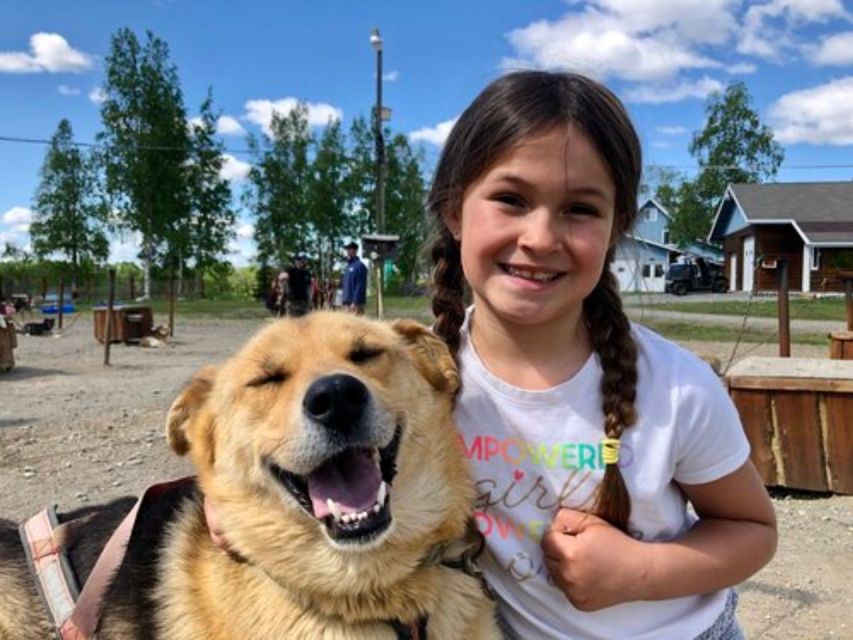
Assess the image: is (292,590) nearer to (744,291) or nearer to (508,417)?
(508,417)

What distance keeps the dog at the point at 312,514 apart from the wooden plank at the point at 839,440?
13.9 ft

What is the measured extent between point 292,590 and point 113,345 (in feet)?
55.2

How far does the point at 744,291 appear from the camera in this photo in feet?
142

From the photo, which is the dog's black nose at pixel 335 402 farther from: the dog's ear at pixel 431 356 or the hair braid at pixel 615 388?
the hair braid at pixel 615 388

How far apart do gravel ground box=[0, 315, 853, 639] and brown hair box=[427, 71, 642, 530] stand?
2.12 m

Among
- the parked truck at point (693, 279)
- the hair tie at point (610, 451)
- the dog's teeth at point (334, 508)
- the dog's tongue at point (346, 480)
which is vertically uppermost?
the parked truck at point (693, 279)

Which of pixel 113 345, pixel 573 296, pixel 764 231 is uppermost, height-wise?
pixel 764 231

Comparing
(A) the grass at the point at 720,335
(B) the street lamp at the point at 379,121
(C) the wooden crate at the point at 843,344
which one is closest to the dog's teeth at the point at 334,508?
(C) the wooden crate at the point at 843,344

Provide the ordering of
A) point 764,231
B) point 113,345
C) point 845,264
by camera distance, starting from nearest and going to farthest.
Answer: point 113,345
point 845,264
point 764,231

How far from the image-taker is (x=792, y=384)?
17.8 feet

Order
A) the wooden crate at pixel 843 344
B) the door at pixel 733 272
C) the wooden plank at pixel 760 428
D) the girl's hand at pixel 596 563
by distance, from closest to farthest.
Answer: the girl's hand at pixel 596 563
the wooden plank at pixel 760 428
the wooden crate at pixel 843 344
the door at pixel 733 272

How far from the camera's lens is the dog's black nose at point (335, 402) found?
1990mm

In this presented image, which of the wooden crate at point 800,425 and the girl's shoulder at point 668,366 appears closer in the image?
the girl's shoulder at point 668,366

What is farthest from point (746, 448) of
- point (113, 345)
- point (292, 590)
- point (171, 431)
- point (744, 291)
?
point (744, 291)
